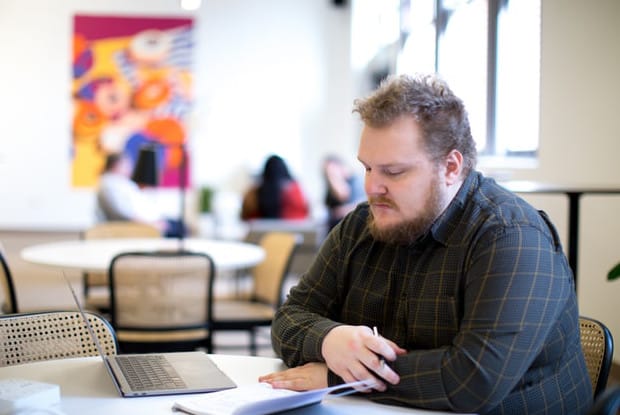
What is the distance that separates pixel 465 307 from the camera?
142cm

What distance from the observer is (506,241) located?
4.66 ft

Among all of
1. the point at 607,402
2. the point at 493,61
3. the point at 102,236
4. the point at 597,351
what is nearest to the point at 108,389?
the point at 607,402

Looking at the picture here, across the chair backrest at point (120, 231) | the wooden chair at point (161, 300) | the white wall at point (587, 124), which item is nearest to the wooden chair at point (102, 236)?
the chair backrest at point (120, 231)

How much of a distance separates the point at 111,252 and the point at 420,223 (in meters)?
2.71

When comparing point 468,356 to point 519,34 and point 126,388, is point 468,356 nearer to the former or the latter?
point 126,388

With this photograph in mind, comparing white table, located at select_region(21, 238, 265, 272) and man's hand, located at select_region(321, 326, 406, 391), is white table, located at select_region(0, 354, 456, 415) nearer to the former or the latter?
man's hand, located at select_region(321, 326, 406, 391)

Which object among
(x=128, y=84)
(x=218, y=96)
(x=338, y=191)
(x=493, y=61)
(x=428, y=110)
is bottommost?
(x=338, y=191)

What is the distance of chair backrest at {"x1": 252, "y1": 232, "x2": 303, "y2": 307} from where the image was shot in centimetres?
382

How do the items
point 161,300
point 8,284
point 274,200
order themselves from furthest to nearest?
point 274,200, point 8,284, point 161,300

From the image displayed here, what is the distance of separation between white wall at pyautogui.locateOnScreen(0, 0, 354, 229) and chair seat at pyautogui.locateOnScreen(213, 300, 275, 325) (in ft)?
20.2

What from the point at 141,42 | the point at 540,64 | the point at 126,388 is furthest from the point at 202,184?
the point at 126,388

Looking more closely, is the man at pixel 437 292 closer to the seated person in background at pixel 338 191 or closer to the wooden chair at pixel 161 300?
the wooden chair at pixel 161 300

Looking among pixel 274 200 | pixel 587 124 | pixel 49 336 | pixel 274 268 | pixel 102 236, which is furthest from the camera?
pixel 274 200

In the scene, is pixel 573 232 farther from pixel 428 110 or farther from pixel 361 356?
pixel 361 356
